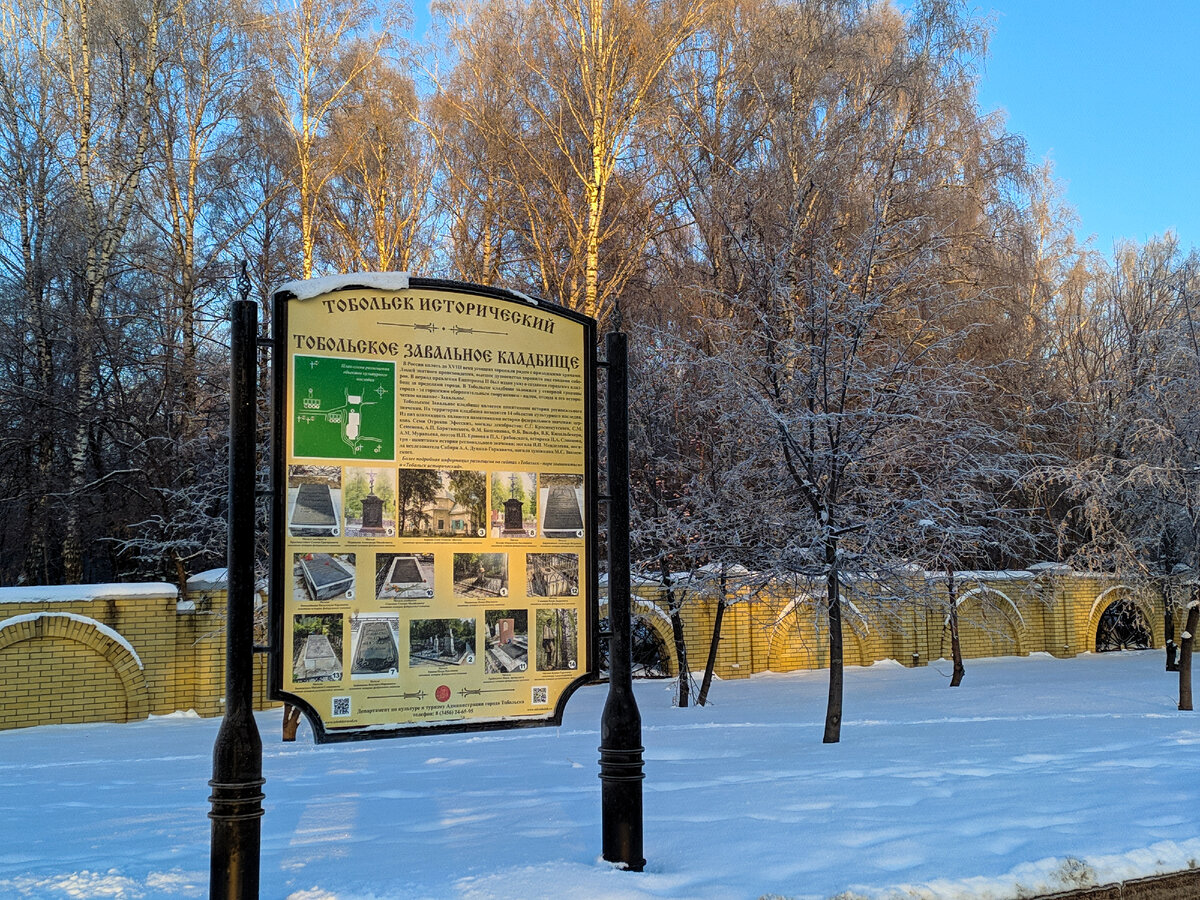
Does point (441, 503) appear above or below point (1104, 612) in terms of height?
above

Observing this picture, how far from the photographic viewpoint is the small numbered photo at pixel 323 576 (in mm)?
5059

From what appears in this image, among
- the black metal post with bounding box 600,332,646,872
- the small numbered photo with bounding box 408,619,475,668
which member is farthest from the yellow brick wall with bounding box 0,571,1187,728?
the small numbered photo with bounding box 408,619,475,668

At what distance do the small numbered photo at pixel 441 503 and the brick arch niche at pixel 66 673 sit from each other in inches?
438

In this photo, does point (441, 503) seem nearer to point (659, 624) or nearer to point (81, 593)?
point (81, 593)

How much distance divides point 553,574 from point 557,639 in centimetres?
35

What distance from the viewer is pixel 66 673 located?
47.0 feet

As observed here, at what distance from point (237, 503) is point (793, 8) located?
21853 mm

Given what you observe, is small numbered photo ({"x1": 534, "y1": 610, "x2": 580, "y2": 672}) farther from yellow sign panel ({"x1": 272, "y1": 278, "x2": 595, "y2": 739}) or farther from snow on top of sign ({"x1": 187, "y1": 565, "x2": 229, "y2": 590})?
snow on top of sign ({"x1": 187, "y1": 565, "x2": 229, "y2": 590})

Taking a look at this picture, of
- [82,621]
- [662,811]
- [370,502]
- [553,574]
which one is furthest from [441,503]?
[82,621]

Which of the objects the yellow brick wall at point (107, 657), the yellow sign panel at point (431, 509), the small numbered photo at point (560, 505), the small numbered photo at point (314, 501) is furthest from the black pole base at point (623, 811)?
the yellow brick wall at point (107, 657)

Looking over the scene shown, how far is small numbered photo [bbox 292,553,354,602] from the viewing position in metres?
5.06

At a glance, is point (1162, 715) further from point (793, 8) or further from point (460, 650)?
point (793, 8)

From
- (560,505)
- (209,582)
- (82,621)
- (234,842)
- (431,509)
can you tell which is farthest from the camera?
(209,582)

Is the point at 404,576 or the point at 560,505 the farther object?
the point at 560,505
